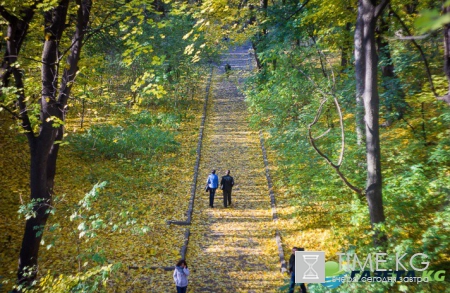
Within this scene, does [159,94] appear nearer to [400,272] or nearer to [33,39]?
[400,272]

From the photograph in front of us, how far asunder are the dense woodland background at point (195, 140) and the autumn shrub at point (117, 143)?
0.22ft

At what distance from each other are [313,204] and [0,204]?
31.8 ft

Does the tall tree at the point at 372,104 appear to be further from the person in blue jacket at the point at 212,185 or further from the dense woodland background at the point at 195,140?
the person in blue jacket at the point at 212,185

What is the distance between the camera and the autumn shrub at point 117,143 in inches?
617

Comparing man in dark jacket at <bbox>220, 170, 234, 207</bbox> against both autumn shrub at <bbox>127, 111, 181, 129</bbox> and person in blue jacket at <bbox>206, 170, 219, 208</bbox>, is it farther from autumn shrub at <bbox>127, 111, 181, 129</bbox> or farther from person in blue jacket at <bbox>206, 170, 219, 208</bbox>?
autumn shrub at <bbox>127, 111, 181, 129</bbox>

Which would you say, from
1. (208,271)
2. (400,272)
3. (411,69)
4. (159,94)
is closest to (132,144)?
(208,271)

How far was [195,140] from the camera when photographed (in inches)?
750

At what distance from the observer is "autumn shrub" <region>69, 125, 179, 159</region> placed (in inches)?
617

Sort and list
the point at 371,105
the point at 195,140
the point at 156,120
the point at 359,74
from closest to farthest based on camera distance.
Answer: the point at 371,105 < the point at 359,74 < the point at 195,140 < the point at 156,120

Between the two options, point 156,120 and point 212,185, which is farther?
point 156,120

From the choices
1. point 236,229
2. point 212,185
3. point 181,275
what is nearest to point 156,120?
point 212,185

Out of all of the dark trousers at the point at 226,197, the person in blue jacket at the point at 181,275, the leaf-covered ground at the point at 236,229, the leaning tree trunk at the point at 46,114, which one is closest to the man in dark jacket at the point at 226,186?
the dark trousers at the point at 226,197

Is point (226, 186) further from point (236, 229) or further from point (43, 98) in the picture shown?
point (43, 98)

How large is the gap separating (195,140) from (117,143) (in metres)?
4.57
